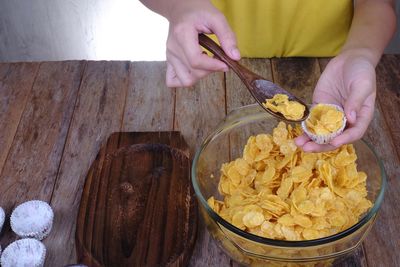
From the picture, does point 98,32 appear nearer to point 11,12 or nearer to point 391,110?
point 11,12

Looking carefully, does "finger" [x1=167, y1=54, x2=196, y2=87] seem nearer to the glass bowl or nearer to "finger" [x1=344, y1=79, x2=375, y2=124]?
the glass bowl

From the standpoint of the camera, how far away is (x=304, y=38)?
1292 mm

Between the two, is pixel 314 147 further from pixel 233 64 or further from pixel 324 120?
pixel 233 64

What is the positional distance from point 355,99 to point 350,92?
4cm

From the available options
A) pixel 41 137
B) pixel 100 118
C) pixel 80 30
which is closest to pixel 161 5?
pixel 100 118

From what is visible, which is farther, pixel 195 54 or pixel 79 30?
pixel 79 30

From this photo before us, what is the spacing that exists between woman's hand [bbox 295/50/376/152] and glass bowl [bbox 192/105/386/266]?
0.07 metres

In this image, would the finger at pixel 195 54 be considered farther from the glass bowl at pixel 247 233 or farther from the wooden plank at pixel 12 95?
the wooden plank at pixel 12 95

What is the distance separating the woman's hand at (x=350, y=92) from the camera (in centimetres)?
78

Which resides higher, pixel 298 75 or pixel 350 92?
pixel 350 92

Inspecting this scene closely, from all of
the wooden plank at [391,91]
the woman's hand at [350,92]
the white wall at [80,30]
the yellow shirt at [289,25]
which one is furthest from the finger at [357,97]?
the white wall at [80,30]

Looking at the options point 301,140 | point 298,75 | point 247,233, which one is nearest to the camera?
point 247,233

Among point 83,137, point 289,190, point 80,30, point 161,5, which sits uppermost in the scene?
point 161,5

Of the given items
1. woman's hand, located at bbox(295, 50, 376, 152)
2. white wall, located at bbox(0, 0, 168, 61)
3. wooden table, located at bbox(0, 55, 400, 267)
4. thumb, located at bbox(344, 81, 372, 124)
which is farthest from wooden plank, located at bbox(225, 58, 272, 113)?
white wall, located at bbox(0, 0, 168, 61)
